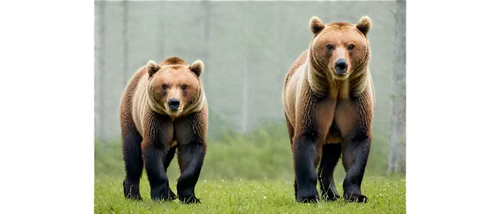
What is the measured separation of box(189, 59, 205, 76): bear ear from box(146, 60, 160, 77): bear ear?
1.29 ft

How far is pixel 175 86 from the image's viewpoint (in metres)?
9.45

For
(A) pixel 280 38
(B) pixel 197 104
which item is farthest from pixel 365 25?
(B) pixel 197 104

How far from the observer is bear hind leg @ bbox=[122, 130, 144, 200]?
33.7ft

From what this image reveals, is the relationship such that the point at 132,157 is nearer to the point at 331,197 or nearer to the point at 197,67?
the point at 197,67

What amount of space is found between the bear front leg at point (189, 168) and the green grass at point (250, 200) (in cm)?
13

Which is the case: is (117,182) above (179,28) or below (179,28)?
below

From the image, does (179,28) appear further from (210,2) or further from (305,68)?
(305,68)

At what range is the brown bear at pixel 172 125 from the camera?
374 inches

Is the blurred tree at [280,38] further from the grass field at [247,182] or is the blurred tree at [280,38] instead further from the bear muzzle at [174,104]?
the bear muzzle at [174,104]

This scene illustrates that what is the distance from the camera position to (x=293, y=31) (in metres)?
9.63

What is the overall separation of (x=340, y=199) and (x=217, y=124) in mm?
1668

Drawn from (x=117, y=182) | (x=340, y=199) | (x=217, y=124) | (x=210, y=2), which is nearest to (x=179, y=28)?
(x=210, y=2)

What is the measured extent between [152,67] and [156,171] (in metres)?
1.18

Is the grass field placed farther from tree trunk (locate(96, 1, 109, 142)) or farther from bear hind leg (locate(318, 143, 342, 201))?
tree trunk (locate(96, 1, 109, 142))
